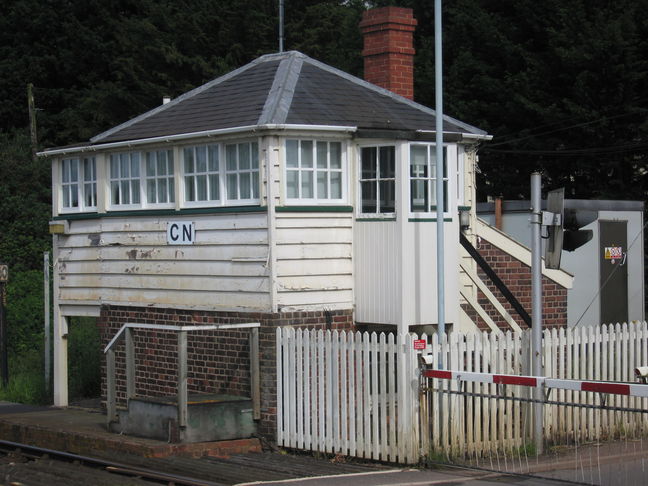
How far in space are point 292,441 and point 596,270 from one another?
8.88m

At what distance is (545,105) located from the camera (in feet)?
99.3

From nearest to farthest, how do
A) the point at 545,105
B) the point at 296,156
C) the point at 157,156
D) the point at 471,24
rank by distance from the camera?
1. the point at 296,156
2. the point at 157,156
3. the point at 545,105
4. the point at 471,24

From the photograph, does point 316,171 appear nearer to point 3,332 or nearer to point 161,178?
point 161,178

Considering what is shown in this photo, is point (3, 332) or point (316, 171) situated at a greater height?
point (316, 171)

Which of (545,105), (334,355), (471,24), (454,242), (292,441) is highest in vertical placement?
(471,24)

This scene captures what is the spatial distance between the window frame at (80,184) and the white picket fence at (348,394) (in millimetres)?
4946

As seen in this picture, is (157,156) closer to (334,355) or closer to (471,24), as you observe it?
(334,355)

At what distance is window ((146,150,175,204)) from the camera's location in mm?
15859

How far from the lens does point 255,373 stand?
14.3 m

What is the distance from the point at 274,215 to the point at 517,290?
492 centimetres

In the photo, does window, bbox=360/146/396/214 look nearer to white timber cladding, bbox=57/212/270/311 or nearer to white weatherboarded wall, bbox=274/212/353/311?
white weatherboarded wall, bbox=274/212/353/311

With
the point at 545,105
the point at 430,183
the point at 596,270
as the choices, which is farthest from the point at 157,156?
the point at 545,105

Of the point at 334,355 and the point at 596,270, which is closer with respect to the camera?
the point at 334,355

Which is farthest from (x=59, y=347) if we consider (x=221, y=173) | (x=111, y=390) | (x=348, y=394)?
(x=348, y=394)
